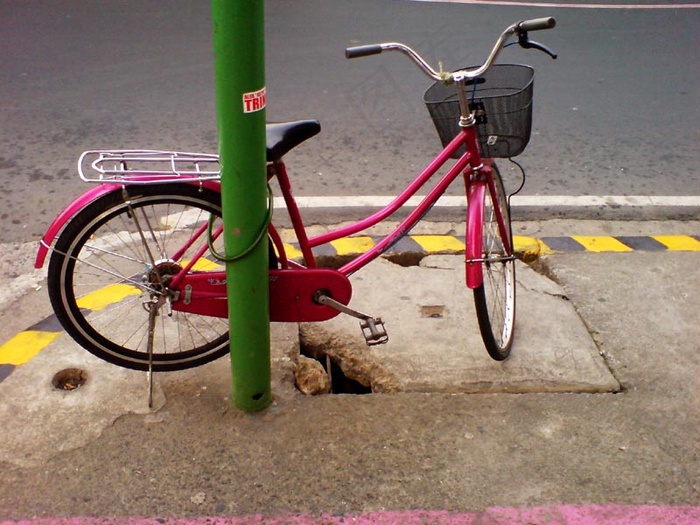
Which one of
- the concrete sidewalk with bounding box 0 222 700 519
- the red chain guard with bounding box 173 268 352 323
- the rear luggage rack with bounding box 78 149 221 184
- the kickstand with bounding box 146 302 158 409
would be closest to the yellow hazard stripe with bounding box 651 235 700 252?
the concrete sidewalk with bounding box 0 222 700 519

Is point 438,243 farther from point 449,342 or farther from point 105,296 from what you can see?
point 105,296

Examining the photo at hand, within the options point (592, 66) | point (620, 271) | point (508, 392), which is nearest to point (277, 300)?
point (508, 392)

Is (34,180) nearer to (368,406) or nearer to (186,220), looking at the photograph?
(186,220)

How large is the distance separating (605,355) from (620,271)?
778 mm

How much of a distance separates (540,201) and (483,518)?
2.67 metres

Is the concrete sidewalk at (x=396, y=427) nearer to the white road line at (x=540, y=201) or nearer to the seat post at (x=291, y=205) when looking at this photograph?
the seat post at (x=291, y=205)

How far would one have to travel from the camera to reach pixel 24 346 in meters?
3.09

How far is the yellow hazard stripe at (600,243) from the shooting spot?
4.05 meters

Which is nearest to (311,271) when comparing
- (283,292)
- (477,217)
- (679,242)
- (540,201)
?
(283,292)

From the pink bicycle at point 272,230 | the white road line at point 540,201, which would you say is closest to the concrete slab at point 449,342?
the pink bicycle at point 272,230

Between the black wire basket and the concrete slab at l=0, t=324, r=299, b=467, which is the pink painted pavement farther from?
the black wire basket

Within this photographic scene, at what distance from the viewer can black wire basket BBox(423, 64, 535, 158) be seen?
2725mm

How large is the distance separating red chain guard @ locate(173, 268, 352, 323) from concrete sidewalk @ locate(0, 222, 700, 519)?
32cm

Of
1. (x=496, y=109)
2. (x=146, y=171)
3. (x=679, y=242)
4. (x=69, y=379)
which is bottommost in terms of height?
(x=69, y=379)
